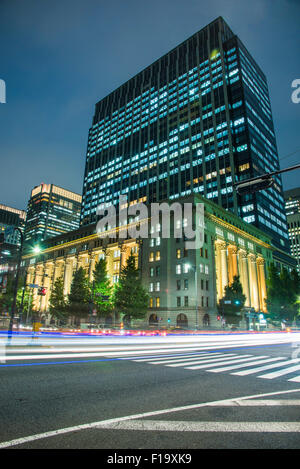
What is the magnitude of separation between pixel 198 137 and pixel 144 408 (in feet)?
342

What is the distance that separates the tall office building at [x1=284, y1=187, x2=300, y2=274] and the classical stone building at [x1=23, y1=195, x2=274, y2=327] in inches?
4532

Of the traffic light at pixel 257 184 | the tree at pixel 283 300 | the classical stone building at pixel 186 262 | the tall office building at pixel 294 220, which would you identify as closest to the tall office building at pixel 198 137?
the classical stone building at pixel 186 262

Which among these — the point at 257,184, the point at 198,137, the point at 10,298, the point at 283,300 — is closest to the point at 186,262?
the point at 283,300

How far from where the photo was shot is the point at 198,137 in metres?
99.2

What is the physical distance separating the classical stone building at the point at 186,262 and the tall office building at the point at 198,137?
16.9 meters

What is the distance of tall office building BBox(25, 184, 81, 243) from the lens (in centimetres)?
18125

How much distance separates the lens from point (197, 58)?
11344 cm

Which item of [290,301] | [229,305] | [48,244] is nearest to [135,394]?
[229,305]

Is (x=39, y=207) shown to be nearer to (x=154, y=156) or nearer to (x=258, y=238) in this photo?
(x=154, y=156)

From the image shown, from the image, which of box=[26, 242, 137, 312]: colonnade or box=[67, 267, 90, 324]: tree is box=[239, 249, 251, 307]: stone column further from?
box=[67, 267, 90, 324]: tree

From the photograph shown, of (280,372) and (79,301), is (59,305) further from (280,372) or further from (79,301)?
(280,372)

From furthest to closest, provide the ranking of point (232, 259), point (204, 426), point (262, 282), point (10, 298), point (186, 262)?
point (262, 282) < point (10, 298) < point (232, 259) < point (186, 262) < point (204, 426)

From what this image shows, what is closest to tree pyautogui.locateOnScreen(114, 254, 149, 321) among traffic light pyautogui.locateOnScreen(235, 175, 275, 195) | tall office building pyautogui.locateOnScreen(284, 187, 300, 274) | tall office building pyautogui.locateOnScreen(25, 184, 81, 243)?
traffic light pyautogui.locateOnScreen(235, 175, 275, 195)

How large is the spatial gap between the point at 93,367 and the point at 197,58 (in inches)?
5290
